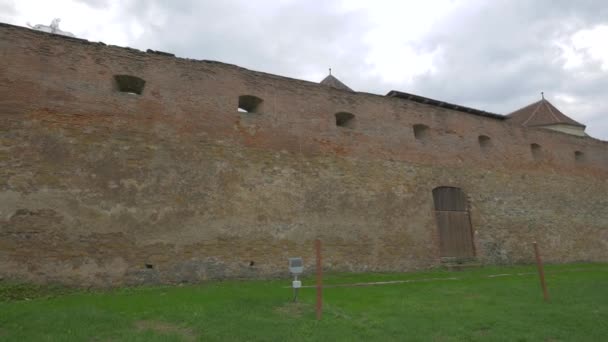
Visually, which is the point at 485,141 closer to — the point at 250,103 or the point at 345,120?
the point at 345,120

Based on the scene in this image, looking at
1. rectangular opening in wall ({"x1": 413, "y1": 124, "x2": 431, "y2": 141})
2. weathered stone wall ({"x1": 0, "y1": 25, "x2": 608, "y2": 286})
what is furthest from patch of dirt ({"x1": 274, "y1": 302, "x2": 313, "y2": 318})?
rectangular opening in wall ({"x1": 413, "y1": 124, "x2": 431, "y2": 141})

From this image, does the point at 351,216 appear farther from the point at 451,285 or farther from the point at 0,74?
the point at 0,74

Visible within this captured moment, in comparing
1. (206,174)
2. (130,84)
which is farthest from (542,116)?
(130,84)

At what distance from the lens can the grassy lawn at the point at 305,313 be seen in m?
5.23

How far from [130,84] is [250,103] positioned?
9.73 ft

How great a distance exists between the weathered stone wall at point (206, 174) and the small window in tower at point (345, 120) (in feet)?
0.61

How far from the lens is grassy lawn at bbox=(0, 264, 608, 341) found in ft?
17.2

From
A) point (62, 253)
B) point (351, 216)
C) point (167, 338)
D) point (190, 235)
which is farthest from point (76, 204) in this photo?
point (351, 216)

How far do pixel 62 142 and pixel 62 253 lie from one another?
7.40 feet

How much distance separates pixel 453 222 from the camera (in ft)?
43.1

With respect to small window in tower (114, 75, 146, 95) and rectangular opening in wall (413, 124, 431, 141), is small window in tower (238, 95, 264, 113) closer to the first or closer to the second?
small window in tower (114, 75, 146, 95)

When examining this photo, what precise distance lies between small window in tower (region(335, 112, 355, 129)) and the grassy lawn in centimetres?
520

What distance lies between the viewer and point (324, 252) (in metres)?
10.9

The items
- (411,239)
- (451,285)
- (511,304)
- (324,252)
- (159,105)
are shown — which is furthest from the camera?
(411,239)
